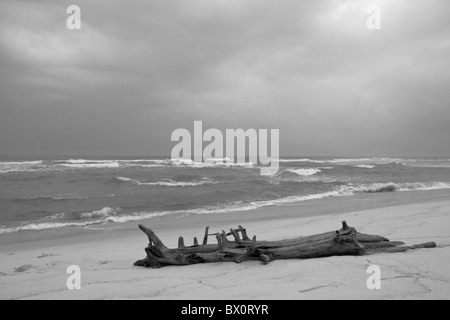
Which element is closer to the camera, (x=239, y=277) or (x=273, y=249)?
(x=239, y=277)

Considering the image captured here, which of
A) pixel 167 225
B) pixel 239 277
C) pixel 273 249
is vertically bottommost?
pixel 167 225

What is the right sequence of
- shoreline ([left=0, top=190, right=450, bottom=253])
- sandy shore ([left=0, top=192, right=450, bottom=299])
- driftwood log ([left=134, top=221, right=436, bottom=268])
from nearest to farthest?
1. sandy shore ([left=0, top=192, right=450, bottom=299])
2. driftwood log ([left=134, top=221, right=436, bottom=268])
3. shoreline ([left=0, top=190, right=450, bottom=253])

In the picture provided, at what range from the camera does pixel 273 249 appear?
507cm

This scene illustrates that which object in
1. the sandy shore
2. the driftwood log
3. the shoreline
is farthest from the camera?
the shoreline

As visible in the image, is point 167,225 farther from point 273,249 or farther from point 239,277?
point 239,277

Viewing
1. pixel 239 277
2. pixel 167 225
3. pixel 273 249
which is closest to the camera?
pixel 239 277

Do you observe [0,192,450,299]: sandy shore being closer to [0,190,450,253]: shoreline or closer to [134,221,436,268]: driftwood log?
[134,221,436,268]: driftwood log

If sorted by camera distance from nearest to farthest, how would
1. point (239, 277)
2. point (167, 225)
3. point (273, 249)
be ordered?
1. point (239, 277)
2. point (273, 249)
3. point (167, 225)

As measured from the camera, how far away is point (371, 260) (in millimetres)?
4688

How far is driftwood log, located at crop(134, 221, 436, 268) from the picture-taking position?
16.1 ft

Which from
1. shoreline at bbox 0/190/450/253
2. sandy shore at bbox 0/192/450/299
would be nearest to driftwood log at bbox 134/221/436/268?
sandy shore at bbox 0/192/450/299

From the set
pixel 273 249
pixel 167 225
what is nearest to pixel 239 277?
pixel 273 249
